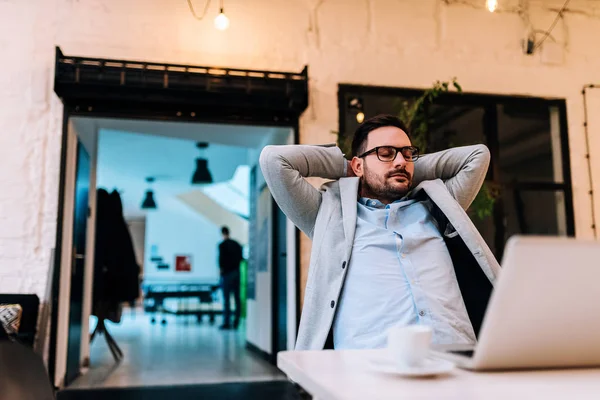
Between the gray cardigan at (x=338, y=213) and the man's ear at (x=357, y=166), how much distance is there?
4 cm

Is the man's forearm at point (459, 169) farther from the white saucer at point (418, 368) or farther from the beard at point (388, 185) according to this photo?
the white saucer at point (418, 368)

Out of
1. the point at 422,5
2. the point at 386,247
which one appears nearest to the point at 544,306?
the point at 386,247

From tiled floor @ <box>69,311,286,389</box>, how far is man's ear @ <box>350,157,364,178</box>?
2389 millimetres

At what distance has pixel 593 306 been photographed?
708mm

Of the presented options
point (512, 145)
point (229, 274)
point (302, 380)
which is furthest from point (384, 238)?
point (229, 274)

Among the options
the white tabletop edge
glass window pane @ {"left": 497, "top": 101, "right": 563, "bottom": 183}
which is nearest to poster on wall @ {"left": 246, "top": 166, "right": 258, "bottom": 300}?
glass window pane @ {"left": 497, "top": 101, "right": 563, "bottom": 183}

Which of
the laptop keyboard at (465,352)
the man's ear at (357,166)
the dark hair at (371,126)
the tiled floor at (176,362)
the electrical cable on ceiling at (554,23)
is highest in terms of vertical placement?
the electrical cable on ceiling at (554,23)

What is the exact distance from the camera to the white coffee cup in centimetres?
76

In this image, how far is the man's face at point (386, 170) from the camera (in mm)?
1756

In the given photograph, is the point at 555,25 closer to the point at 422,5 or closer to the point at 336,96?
the point at 422,5

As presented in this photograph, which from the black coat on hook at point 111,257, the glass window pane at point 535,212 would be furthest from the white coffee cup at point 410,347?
the black coat on hook at point 111,257

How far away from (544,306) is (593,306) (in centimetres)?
8

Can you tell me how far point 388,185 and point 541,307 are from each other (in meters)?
1.10

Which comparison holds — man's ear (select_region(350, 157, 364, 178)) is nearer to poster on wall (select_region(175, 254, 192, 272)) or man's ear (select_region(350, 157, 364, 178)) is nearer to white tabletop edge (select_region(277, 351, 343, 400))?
white tabletop edge (select_region(277, 351, 343, 400))
